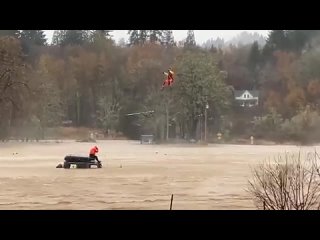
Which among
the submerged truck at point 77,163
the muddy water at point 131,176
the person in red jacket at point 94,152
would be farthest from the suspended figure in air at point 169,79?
the submerged truck at point 77,163

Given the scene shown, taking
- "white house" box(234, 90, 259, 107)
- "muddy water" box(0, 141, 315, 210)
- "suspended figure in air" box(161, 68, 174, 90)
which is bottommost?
"muddy water" box(0, 141, 315, 210)

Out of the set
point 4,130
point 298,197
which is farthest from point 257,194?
point 4,130

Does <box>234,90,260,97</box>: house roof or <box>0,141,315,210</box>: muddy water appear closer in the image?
<box>0,141,315,210</box>: muddy water

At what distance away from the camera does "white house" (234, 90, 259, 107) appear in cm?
402

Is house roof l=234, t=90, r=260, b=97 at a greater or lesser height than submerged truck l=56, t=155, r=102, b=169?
greater

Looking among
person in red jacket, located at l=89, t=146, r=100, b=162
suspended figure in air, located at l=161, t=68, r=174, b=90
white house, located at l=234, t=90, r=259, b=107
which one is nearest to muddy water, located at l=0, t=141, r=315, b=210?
person in red jacket, located at l=89, t=146, r=100, b=162

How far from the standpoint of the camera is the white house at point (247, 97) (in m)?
4.02

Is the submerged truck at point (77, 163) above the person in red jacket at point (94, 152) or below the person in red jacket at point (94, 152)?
below

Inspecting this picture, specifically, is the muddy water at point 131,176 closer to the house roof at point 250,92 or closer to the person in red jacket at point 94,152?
the person in red jacket at point 94,152

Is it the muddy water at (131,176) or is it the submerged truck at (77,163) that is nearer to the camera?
the muddy water at (131,176)

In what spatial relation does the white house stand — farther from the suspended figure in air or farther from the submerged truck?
the submerged truck
